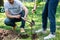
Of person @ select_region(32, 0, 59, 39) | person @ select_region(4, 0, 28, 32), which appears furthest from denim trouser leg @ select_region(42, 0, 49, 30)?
person @ select_region(4, 0, 28, 32)

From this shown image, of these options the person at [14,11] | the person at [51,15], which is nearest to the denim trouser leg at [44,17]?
the person at [51,15]

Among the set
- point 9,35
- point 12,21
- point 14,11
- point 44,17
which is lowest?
point 9,35

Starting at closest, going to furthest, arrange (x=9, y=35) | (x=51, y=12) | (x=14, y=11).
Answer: (x=51, y=12)
(x=9, y=35)
(x=14, y=11)

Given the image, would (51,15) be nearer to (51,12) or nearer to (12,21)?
(51,12)

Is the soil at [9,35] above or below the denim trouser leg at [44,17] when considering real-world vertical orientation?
below

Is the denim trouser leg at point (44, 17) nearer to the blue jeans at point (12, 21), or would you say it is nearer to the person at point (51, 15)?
the person at point (51, 15)

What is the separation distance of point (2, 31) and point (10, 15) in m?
0.39

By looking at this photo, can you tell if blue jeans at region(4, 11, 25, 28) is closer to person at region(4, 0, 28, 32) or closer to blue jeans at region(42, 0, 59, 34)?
person at region(4, 0, 28, 32)

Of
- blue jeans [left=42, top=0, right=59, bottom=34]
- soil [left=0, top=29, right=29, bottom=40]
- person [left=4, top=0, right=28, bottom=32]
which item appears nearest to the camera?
blue jeans [left=42, top=0, right=59, bottom=34]

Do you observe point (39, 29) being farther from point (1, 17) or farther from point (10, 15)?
point (1, 17)

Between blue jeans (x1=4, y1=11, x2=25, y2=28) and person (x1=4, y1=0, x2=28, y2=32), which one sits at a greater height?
person (x1=4, y1=0, x2=28, y2=32)

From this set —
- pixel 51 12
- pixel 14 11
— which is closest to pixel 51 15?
pixel 51 12

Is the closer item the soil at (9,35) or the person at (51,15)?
the person at (51,15)

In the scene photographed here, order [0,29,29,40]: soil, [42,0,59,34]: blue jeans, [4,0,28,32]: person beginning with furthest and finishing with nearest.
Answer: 1. [4,0,28,32]: person
2. [0,29,29,40]: soil
3. [42,0,59,34]: blue jeans
